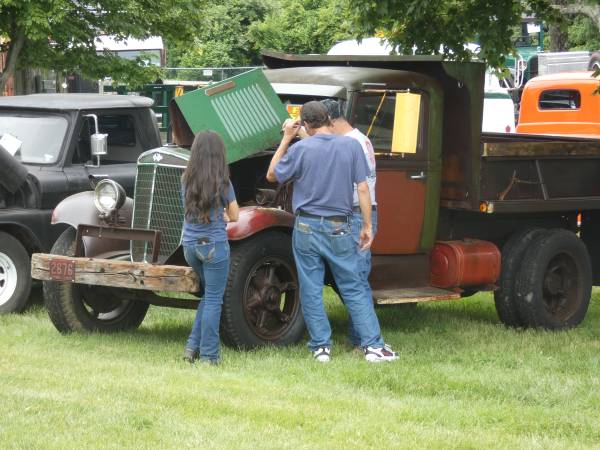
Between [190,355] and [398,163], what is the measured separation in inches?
89.4

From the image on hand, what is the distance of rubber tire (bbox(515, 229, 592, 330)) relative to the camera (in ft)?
32.5

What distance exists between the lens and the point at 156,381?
7.28m

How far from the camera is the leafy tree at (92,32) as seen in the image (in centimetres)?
1622

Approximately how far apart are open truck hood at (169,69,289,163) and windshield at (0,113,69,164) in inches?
103

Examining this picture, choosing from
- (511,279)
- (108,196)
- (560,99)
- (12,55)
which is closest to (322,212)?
(108,196)

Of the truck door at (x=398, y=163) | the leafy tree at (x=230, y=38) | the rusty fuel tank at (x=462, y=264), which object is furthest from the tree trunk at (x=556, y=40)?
the truck door at (x=398, y=163)

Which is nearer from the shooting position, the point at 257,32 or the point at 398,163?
the point at 398,163

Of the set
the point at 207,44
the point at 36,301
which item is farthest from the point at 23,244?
the point at 207,44

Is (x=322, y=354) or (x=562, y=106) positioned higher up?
(x=562, y=106)

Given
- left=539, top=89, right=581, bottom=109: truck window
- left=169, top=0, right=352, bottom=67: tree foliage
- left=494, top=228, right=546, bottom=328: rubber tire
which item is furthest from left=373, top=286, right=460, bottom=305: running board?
left=169, top=0, right=352, bottom=67: tree foliage

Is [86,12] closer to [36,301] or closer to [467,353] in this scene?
[36,301]

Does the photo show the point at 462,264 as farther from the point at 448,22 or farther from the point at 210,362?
the point at 448,22

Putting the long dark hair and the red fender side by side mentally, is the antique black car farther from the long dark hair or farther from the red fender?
the long dark hair

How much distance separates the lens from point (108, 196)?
894 centimetres
